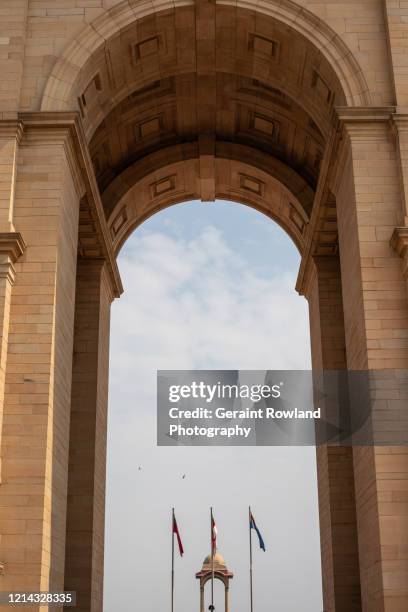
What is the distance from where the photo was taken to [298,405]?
25031 mm

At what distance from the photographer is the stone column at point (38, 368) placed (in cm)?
1753

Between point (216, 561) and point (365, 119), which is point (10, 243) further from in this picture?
point (216, 561)

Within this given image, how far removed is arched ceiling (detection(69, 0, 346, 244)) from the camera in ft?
76.4

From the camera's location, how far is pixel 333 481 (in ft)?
83.7

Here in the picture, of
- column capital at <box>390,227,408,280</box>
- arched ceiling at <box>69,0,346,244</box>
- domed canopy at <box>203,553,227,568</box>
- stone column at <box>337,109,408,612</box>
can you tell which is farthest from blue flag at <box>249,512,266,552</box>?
column capital at <box>390,227,408,280</box>

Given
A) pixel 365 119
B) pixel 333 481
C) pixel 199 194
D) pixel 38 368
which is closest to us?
pixel 38 368

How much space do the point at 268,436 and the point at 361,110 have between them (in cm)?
885

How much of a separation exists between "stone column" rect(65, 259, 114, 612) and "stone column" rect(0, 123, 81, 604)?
5.41 meters

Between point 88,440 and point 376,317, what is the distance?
36.9 feet

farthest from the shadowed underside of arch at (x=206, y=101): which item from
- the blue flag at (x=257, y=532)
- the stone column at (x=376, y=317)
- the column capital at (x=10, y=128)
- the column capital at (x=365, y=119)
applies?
the blue flag at (x=257, y=532)

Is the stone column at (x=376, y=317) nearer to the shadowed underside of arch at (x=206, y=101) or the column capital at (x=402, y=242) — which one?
the column capital at (x=402, y=242)

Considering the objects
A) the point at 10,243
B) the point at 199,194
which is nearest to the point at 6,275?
the point at 10,243

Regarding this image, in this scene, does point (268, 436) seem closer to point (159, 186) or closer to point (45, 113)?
point (45, 113)

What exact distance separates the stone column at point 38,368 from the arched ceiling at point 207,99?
10.3 feet
